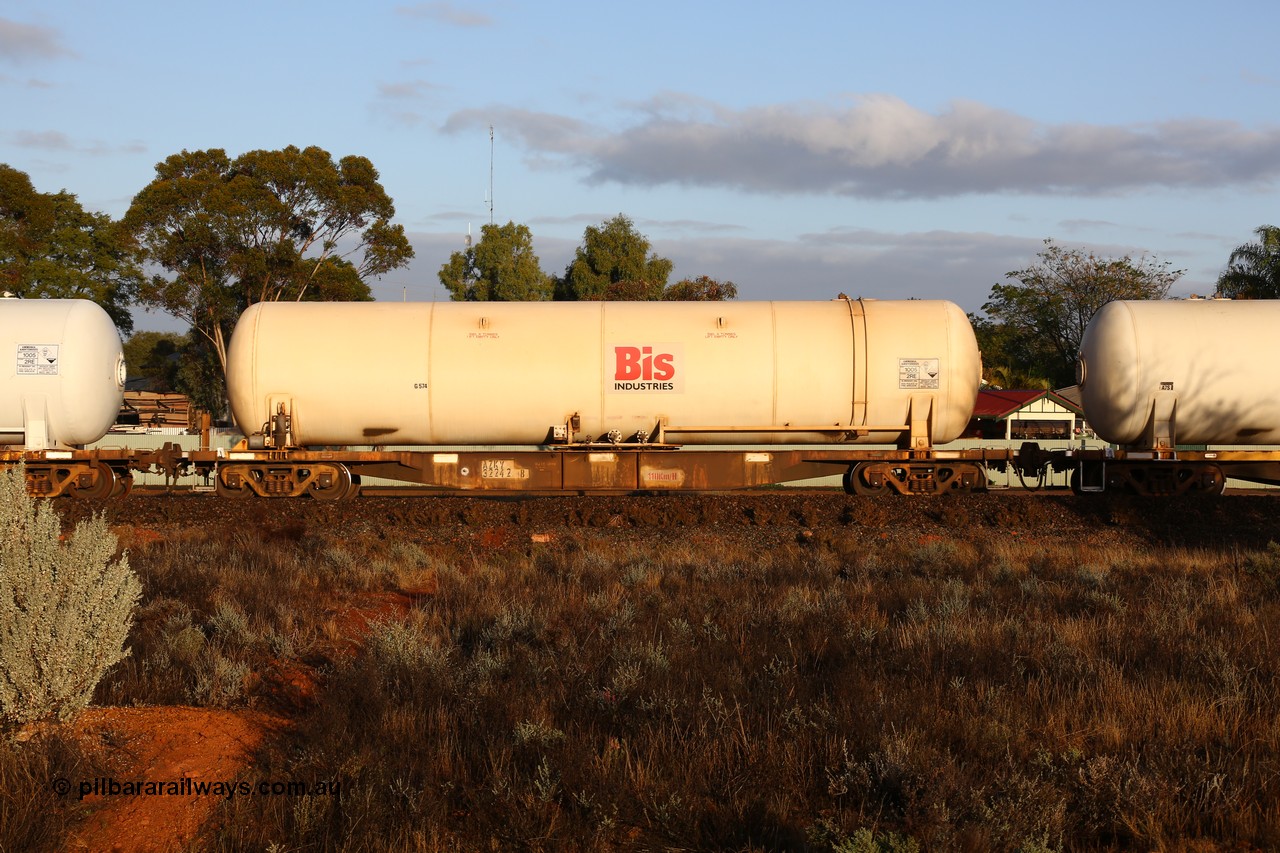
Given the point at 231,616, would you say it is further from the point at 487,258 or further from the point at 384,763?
the point at 487,258

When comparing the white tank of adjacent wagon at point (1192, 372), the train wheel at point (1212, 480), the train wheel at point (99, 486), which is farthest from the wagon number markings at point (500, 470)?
the train wheel at point (1212, 480)

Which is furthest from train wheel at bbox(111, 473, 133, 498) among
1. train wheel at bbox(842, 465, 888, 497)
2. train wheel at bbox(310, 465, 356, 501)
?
train wheel at bbox(842, 465, 888, 497)

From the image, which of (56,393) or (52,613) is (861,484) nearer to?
(52,613)

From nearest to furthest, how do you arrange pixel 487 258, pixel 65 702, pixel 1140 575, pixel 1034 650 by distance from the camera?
pixel 65 702
pixel 1034 650
pixel 1140 575
pixel 487 258

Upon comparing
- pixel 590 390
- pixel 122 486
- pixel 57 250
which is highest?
pixel 57 250

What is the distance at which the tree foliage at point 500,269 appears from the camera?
73.3m

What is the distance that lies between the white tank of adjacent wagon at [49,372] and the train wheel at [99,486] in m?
0.68

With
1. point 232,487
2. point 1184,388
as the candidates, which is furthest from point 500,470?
point 1184,388

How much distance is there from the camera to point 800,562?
509 inches

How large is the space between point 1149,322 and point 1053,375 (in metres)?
42.2

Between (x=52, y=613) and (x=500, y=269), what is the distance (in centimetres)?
6887

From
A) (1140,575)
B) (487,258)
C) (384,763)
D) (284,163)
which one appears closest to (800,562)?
(1140,575)

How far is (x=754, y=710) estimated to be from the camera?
6363 millimetres

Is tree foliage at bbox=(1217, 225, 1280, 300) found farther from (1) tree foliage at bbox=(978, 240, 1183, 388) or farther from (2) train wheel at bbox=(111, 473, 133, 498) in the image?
(2) train wheel at bbox=(111, 473, 133, 498)
